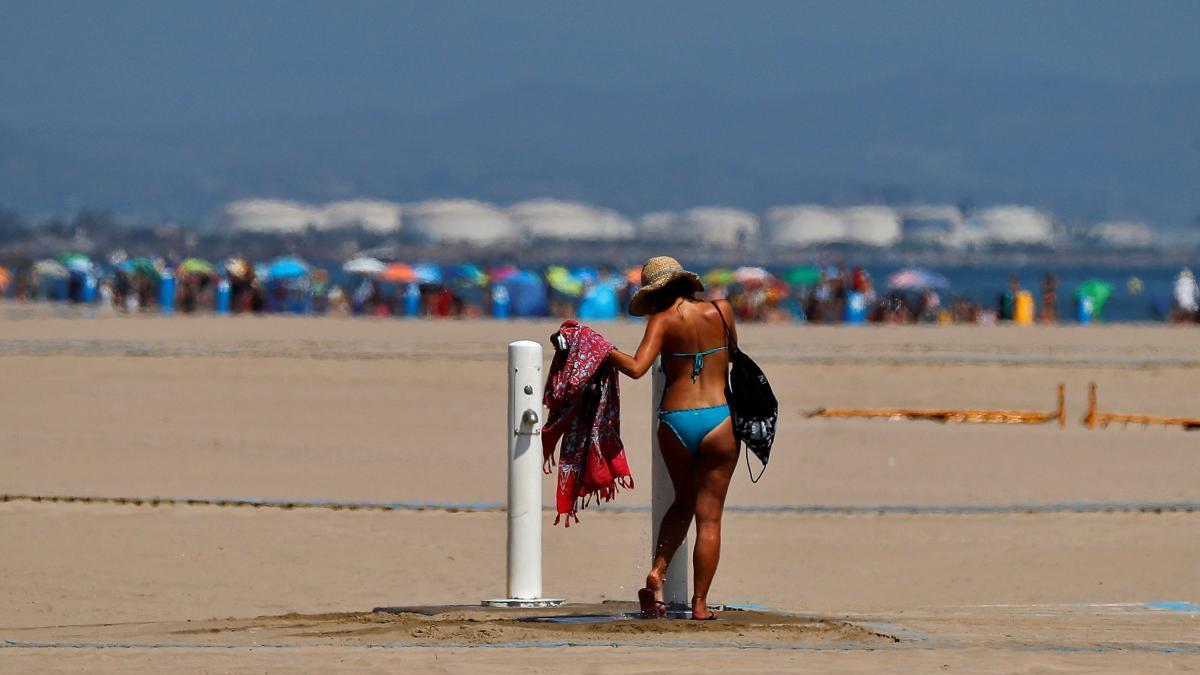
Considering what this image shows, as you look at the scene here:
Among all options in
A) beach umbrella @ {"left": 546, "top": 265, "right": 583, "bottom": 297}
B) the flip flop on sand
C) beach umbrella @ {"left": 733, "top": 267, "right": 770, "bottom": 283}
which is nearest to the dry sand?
the flip flop on sand

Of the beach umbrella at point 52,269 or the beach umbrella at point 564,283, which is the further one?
the beach umbrella at point 52,269

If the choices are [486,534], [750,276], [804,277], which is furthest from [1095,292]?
[486,534]

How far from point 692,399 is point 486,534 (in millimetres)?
3853

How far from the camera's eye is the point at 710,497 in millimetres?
7598

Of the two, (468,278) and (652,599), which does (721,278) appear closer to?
(468,278)

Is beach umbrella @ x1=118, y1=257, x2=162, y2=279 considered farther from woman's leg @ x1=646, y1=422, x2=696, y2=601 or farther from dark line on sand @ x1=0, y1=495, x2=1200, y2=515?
woman's leg @ x1=646, y1=422, x2=696, y2=601

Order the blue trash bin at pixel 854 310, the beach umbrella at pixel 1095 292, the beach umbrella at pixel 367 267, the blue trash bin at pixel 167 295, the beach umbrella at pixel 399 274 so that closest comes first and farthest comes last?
1. the blue trash bin at pixel 854 310
2. the blue trash bin at pixel 167 295
3. the beach umbrella at pixel 1095 292
4. the beach umbrella at pixel 399 274
5. the beach umbrella at pixel 367 267

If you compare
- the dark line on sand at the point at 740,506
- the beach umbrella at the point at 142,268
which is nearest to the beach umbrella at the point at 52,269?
the beach umbrella at the point at 142,268

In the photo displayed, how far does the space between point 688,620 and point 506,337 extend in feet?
79.5

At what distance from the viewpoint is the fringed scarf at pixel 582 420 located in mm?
7551

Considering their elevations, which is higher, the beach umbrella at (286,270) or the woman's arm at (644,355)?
the beach umbrella at (286,270)

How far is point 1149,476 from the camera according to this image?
1507 centimetres

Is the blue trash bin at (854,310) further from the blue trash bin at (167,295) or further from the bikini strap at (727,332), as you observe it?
the bikini strap at (727,332)

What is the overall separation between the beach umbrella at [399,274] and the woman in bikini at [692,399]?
43090 mm
